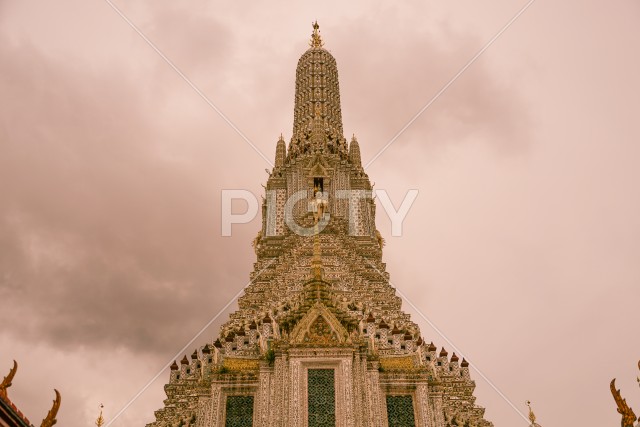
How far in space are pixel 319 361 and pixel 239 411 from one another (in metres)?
3.62

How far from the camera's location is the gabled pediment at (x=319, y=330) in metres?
21.7

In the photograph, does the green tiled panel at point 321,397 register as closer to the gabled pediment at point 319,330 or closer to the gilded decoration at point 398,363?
the gabled pediment at point 319,330

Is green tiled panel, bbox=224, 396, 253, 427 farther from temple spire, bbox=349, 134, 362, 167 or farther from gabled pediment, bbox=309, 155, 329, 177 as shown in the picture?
temple spire, bbox=349, 134, 362, 167

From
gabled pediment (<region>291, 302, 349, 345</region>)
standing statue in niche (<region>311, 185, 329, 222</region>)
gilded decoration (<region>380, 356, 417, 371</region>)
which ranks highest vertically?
standing statue in niche (<region>311, 185, 329, 222</region>)

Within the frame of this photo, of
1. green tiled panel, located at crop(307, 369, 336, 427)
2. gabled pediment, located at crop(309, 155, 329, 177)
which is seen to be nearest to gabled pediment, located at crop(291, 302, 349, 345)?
green tiled panel, located at crop(307, 369, 336, 427)

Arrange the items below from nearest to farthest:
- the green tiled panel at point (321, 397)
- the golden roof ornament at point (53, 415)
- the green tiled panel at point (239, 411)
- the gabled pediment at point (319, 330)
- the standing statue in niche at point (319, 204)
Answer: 1. the golden roof ornament at point (53, 415)
2. the green tiled panel at point (321, 397)
3. the gabled pediment at point (319, 330)
4. the green tiled panel at point (239, 411)
5. the standing statue in niche at point (319, 204)

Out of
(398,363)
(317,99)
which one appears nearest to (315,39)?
(317,99)

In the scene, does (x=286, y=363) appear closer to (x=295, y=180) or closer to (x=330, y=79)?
(x=295, y=180)

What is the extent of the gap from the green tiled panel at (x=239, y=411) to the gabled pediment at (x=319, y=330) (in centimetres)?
299

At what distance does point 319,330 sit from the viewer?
21953mm

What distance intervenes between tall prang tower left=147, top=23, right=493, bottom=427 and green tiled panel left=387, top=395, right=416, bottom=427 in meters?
0.04

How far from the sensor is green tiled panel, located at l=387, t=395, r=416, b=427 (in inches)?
871

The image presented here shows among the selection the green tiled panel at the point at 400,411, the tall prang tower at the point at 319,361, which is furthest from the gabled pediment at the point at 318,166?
the green tiled panel at the point at 400,411

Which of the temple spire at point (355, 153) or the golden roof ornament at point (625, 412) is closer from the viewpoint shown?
the golden roof ornament at point (625, 412)
